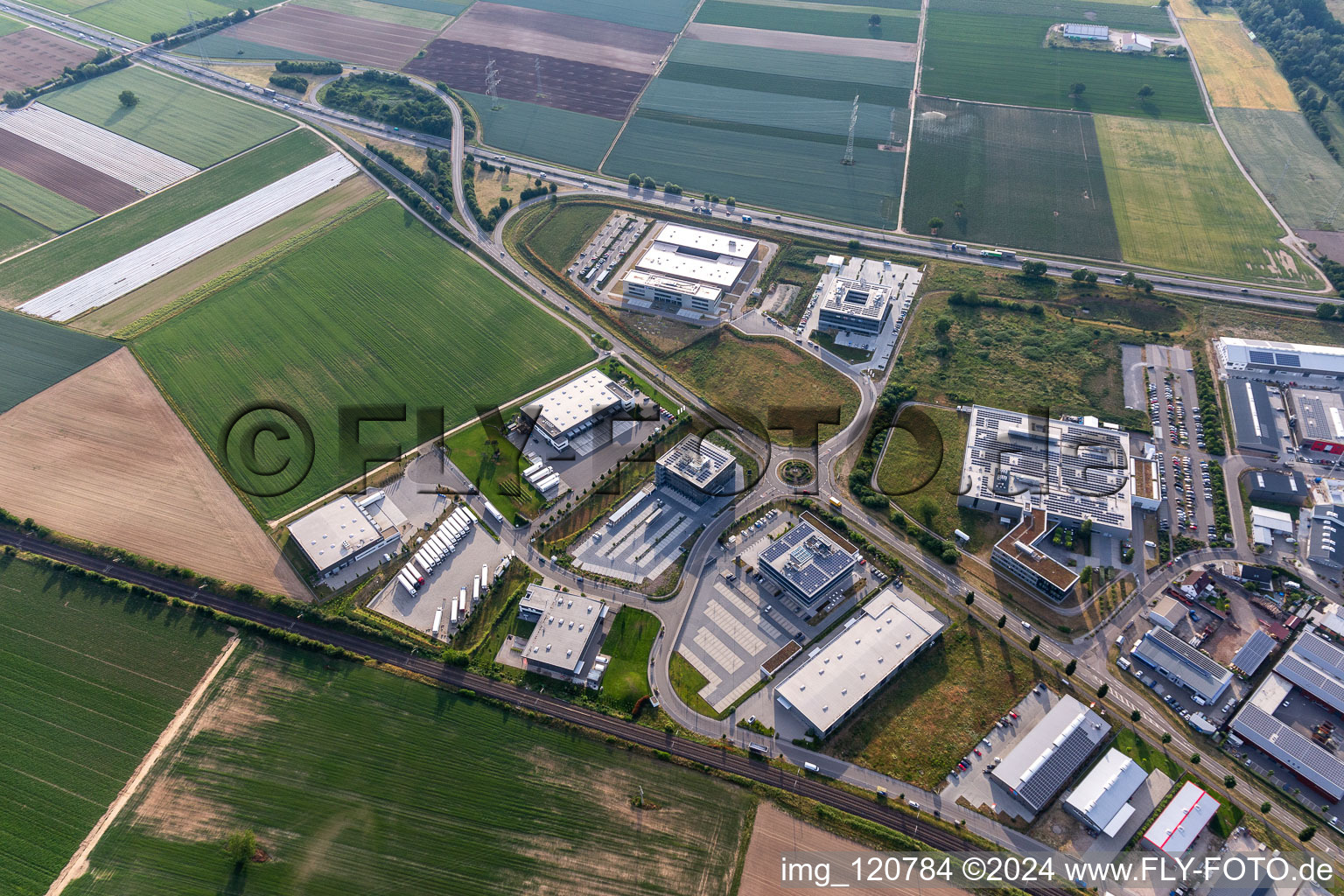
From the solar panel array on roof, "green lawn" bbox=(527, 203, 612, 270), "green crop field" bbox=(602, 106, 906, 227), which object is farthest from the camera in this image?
"green crop field" bbox=(602, 106, 906, 227)

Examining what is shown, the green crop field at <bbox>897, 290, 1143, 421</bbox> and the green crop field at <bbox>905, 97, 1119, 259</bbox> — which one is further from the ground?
the green crop field at <bbox>905, 97, 1119, 259</bbox>

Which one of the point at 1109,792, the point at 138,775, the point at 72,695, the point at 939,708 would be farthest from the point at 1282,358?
the point at 72,695

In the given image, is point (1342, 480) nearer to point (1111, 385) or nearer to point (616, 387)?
point (1111, 385)

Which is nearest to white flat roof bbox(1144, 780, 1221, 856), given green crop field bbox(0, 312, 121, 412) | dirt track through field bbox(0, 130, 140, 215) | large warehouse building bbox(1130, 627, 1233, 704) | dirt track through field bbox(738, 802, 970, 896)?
large warehouse building bbox(1130, 627, 1233, 704)

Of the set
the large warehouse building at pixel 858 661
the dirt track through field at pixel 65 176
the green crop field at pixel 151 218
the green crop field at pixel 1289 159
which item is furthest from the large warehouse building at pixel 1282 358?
the dirt track through field at pixel 65 176

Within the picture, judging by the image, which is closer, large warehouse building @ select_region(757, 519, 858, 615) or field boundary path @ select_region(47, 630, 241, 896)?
field boundary path @ select_region(47, 630, 241, 896)

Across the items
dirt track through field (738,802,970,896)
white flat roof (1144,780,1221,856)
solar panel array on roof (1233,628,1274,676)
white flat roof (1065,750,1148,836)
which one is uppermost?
solar panel array on roof (1233,628,1274,676)

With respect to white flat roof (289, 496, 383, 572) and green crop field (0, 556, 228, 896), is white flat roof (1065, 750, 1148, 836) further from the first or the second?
green crop field (0, 556, 228, 896)

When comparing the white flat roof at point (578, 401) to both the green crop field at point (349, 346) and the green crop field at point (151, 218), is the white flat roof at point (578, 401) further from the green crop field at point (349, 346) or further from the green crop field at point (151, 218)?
the green crop field at point (151, 218)
